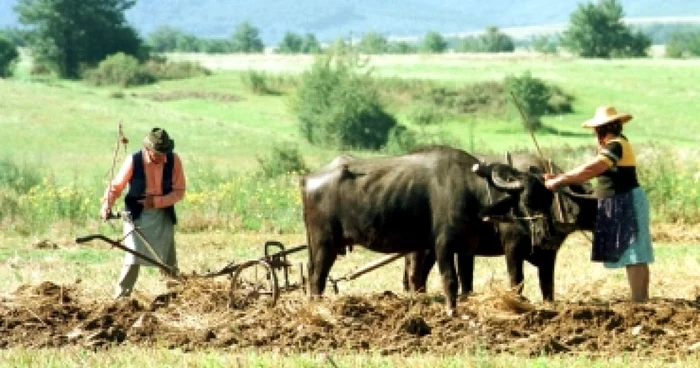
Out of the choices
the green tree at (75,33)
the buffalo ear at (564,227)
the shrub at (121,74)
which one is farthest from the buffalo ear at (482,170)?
the green tree at (75,33)

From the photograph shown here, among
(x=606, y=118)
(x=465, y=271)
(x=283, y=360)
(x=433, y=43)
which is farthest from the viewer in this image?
(x=433, y=43)

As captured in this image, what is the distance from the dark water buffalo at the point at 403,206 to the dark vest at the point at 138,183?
136 cm

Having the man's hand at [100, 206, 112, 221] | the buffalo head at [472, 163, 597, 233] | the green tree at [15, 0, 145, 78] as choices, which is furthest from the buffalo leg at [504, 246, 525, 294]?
the green tree at [15, 0, 145, 78]

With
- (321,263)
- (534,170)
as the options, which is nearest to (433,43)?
Result: (534,170)

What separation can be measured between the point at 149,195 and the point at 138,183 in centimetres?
17

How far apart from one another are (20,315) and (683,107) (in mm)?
60408

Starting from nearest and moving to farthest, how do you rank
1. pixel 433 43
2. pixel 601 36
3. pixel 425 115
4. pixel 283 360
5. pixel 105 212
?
pixel 283 360
pixel 105 212
pixel 425 115
pixel 601 36
pixel 433 43

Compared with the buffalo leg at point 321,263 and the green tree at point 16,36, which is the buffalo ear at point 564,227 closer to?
the buffalo leg at point 321,263

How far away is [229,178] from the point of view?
27.9 metres

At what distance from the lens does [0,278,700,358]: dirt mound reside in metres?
11.0

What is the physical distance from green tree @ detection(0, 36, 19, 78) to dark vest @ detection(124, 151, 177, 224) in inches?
3045

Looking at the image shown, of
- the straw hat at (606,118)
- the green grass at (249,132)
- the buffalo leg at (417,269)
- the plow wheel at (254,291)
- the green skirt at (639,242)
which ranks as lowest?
the green grass at (249,132)

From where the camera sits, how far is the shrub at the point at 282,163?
3116cm

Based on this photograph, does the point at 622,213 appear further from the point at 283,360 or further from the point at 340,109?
the point at 340,109
